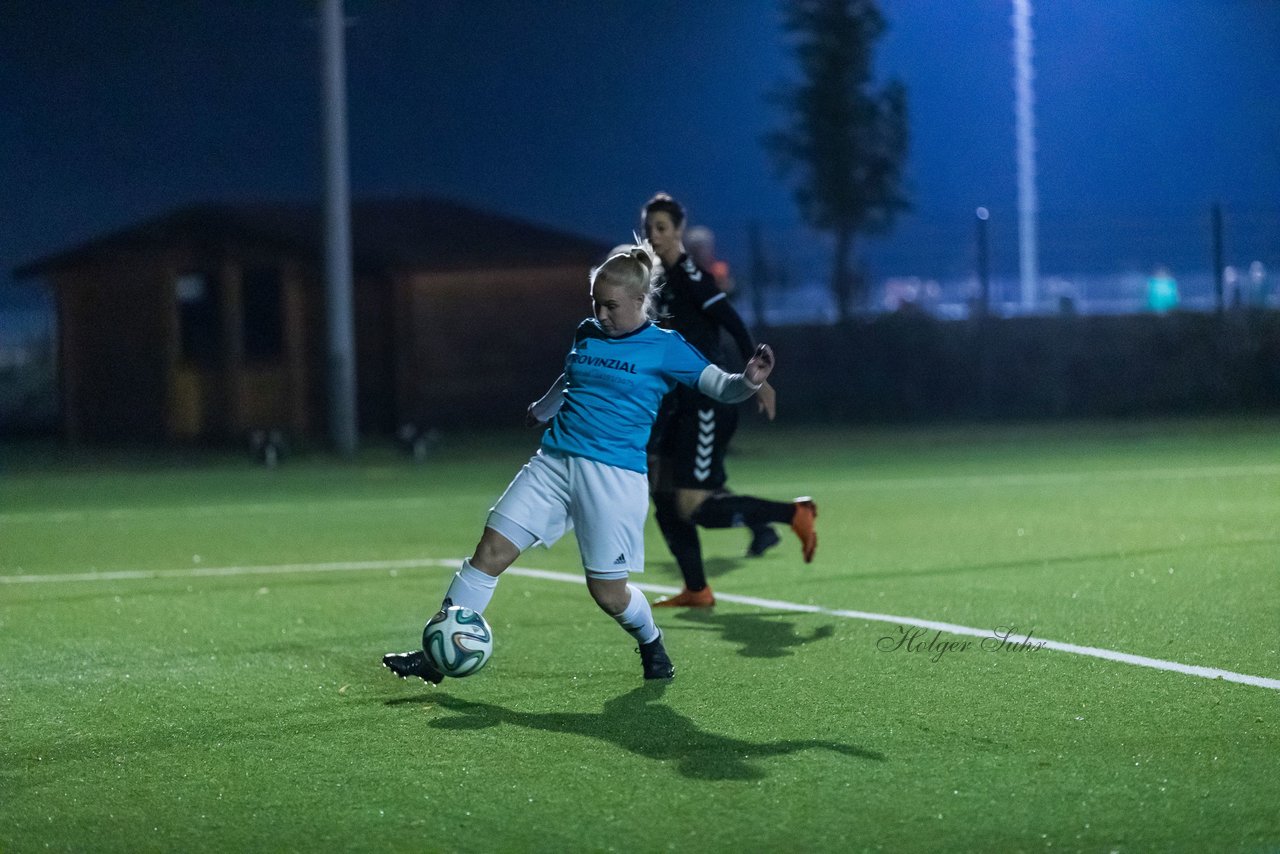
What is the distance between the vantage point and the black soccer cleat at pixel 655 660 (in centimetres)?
679

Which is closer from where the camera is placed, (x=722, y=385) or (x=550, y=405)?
(x=722, y=385)

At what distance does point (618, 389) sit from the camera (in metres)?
6.64

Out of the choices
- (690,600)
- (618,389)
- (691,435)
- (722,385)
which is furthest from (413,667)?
(691,435)

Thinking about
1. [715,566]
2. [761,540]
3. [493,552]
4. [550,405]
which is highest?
[550,405]

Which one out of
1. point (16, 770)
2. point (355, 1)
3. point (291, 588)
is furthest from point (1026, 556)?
point (355, 1)

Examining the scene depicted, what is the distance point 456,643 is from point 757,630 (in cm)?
199

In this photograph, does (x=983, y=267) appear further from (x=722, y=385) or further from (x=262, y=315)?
(x=722, y=385)

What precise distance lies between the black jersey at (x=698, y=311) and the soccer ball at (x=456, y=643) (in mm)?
2711

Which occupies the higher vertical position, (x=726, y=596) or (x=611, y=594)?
(x=611, y=594)

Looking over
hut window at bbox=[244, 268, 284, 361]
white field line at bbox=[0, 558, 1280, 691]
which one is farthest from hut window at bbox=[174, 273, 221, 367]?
white field line at bbox=[0, 558, 1280, 691]

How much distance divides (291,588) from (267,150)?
47.7m

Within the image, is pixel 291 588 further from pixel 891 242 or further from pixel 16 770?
pixel 891 242
